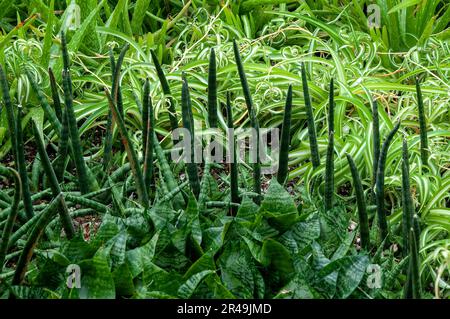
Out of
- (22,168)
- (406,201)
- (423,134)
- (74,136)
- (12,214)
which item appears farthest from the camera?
(423,134)

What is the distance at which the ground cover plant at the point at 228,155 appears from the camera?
156cm

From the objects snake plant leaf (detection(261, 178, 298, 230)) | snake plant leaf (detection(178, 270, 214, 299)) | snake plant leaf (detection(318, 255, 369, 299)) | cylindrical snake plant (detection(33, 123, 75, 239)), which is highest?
cylindrical snake plant (detection(33, 123, 75, 239))

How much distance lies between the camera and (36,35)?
260 cm

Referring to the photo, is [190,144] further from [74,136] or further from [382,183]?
[382,183]

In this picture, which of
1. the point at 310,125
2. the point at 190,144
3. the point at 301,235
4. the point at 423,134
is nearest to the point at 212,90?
the point at 190,144

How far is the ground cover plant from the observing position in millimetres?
1557

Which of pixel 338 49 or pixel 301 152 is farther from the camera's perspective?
pixel 338 49

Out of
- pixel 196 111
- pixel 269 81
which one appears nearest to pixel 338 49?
pixel 269 81

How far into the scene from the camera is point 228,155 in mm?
1948

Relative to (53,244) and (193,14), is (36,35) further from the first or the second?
(53,244)

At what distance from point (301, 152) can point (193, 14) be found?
92cm

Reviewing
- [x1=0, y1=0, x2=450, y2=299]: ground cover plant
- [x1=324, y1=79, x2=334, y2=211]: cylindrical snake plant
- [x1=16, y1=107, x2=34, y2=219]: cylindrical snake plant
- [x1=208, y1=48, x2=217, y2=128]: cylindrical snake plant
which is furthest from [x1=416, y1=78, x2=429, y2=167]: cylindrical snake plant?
[x1=16, y1=107, x2=34, y2=219]: cylindrical snake plant

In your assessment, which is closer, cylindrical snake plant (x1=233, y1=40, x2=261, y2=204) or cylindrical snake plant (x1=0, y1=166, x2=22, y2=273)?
cylindrical snake plant (x1=0, y1=166, x2=22, y2=273)

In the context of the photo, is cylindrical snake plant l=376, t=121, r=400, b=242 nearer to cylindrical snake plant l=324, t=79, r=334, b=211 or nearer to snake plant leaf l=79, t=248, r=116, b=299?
cylindrical snake plant l=324, t=79, r=334, b=211
